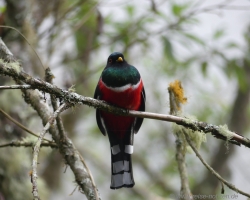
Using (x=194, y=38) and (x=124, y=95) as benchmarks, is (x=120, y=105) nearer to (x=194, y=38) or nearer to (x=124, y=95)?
(x=124, y=95)

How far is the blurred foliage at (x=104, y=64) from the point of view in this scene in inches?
142

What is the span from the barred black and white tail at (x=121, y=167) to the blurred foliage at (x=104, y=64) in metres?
0.34

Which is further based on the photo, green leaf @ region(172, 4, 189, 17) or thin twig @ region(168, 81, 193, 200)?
green leaf @ region(172, 4, 189, 17)

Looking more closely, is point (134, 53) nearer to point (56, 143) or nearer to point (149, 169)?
point (149, 169)

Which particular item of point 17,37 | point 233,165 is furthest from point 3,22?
point 233,165

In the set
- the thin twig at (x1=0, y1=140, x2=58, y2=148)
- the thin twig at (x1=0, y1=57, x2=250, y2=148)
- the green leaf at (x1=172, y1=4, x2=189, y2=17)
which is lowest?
the thin twig at (x1=0, y1=57, x2=250, y2=148)

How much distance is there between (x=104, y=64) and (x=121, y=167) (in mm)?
1464

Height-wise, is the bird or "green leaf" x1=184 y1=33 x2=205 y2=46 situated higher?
"green leaf" x1=184 y1=33 x2=205 y2=46

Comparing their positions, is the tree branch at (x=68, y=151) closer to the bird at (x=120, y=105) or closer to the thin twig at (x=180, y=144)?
the bird at (x=120, y=105)

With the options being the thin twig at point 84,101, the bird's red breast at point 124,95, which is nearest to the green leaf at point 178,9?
the bird's red breast at point 124,95

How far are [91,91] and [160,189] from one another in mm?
1513

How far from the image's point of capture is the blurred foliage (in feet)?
11.8

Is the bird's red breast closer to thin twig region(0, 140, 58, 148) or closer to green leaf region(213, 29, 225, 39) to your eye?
thin twig region(0, 140, 58, 148)

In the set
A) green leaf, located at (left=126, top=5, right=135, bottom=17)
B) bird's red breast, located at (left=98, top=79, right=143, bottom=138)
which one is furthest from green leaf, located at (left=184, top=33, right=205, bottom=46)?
bird's red breast, located at (left=98, top=79, right=143, bottom=138)
